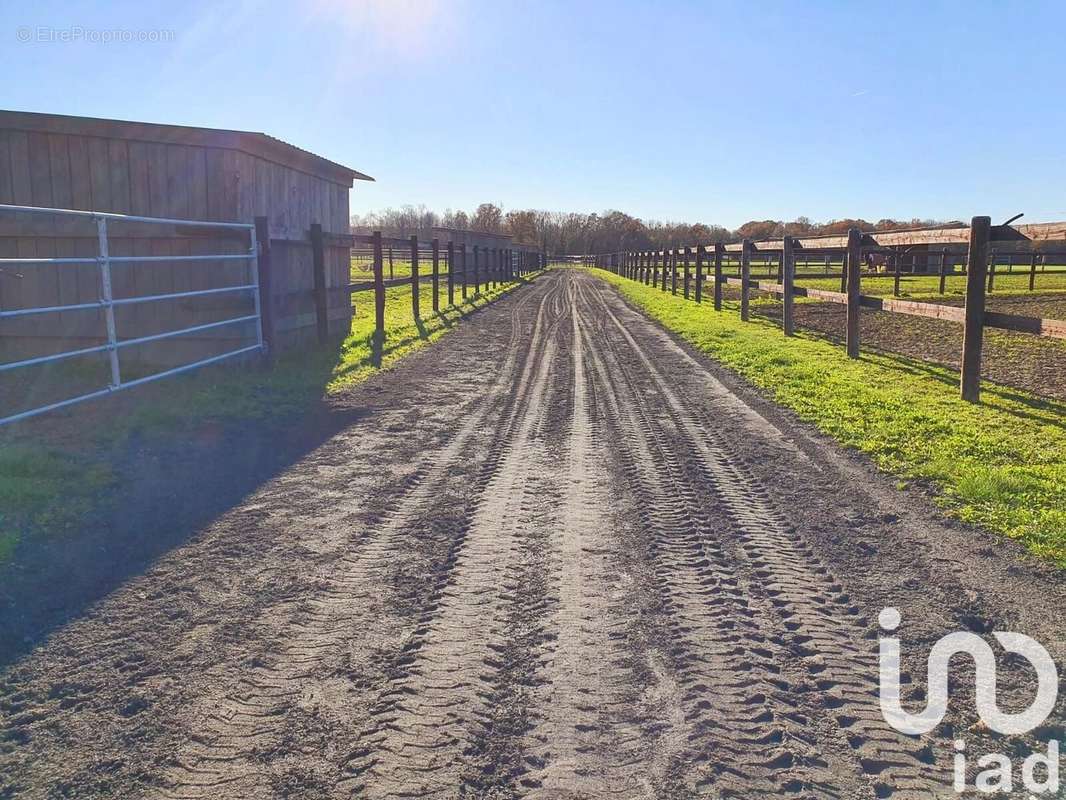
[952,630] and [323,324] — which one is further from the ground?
[323,324]

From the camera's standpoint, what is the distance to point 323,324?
1103 cm

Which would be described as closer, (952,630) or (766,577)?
(952,630)

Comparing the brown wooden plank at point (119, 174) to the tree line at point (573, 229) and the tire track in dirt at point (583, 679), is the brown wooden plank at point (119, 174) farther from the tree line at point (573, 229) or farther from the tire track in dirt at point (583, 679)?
the tree line at point (573, 229)

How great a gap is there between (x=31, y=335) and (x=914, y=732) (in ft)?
35.2

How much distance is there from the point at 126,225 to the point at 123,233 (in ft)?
0.47

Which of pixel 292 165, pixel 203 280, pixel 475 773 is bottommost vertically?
pixel 475 773

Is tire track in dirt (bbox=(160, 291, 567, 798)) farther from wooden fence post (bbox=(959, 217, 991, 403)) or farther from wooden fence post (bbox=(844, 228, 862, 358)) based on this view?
wooden fence post (bbox=(844, 228, 862, 358))

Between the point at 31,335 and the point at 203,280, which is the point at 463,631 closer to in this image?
the point at 203,280

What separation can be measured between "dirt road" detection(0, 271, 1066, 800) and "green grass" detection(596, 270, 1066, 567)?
32cm

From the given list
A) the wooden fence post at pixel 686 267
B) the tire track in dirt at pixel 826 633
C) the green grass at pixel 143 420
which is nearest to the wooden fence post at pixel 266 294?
the green grass at pixel 143 420

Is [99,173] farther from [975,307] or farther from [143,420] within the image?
[975,307]

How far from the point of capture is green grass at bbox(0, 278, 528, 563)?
4379 millimetres

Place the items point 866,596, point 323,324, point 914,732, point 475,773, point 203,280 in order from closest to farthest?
point 475,773
point 914,732
point 866,596
point 203,280
point 323,324

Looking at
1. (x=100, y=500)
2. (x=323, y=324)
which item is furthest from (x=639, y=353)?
(x=100, y=500)
